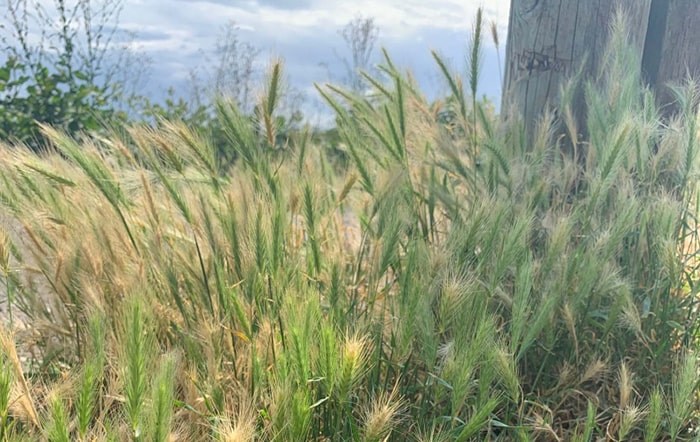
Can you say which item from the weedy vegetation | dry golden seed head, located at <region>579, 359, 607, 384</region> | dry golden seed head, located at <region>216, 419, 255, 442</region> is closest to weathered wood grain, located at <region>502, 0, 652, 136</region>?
the weedy vegetation

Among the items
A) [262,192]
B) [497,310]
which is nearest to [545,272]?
[497,310]

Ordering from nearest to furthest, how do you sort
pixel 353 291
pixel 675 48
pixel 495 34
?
pixel 353 291 < pixel 495 34 < pixel 675 48

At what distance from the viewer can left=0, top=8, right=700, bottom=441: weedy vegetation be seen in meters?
1.38

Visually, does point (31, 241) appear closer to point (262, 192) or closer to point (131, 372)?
point (262, 192)

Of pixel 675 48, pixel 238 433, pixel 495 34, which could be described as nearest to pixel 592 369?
pixel 238 433

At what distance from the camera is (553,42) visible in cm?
279

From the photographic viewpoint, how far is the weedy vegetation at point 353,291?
1.38m

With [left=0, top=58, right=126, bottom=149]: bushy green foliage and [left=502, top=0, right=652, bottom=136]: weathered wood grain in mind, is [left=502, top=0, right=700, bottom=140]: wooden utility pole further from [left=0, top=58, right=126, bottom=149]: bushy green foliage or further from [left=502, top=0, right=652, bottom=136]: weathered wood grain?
[left=0, top=58, right=126, bottom=149]: bushy green foliage

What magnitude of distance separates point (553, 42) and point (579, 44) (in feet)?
0.30

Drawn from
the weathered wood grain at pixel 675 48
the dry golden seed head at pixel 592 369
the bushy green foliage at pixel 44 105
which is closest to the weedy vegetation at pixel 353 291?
the dry golden seed head at pixel 592 369

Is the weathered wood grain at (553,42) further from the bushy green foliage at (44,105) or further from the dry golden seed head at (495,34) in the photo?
the bushy green foliage at (44,105)

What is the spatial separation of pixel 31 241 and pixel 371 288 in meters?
0.90

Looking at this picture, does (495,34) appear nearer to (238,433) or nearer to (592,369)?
(592,369)

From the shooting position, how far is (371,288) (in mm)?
1739
